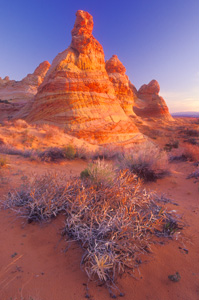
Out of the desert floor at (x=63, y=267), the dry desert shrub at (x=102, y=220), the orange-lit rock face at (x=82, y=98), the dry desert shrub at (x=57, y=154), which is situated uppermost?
the orange-lit rock face at (x=82, y=98)

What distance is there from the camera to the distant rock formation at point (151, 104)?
34.4 metres

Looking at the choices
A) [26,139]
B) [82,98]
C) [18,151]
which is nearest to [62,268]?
[18,151]

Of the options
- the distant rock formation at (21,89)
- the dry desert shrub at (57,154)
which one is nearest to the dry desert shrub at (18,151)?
the dry desert shrub at (57,154)

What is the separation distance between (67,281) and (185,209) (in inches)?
105

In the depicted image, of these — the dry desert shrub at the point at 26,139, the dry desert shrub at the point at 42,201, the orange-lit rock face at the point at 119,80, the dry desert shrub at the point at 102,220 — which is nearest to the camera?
the dry desert shrub at the point at 102,220

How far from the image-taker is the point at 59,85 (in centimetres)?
1448

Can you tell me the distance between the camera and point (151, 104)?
35594 millimetres

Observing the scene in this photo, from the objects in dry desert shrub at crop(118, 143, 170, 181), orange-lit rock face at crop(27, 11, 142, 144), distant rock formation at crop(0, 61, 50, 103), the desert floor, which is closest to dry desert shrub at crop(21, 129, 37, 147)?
orange-lit rock face at crop(27, 11, 142, 144)

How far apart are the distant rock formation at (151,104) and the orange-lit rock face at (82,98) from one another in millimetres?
20037

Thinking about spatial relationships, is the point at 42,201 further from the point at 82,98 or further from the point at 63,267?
the point at 82,98

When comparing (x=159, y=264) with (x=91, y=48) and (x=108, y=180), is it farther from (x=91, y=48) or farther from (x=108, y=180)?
(x=91, y=48)

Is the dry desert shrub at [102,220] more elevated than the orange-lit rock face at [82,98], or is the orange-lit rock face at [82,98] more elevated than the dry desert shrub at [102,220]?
the orange-lit rock face at [82,98]

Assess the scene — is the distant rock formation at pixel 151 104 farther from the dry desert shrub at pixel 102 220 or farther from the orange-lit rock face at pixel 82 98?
the dry desert shrub at pixel 102 220

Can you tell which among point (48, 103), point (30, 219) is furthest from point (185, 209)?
point (48, 103)
